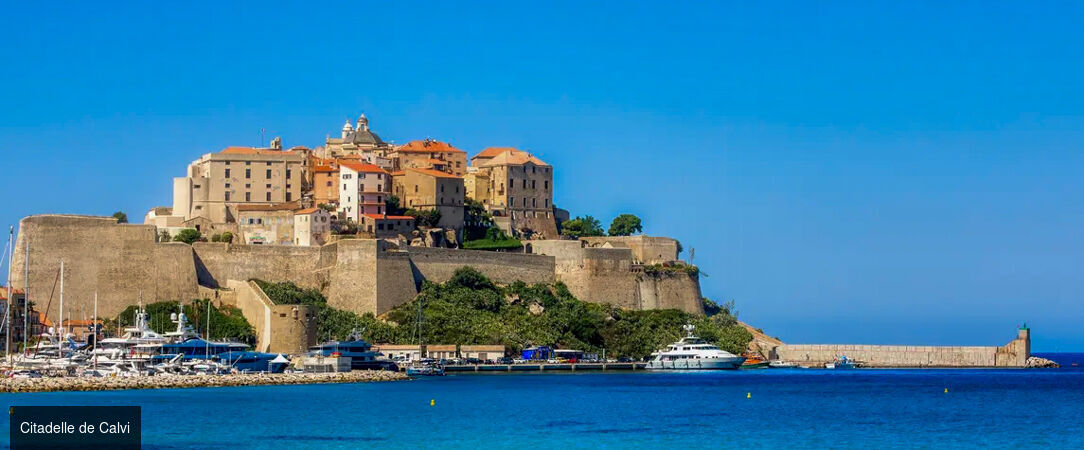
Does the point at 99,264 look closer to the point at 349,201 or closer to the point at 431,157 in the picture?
the point at 349,201

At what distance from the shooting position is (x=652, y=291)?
220ft

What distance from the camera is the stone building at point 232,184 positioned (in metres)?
64.4

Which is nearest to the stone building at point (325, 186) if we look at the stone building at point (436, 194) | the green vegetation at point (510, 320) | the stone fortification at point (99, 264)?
the stone building at point (436, 194)

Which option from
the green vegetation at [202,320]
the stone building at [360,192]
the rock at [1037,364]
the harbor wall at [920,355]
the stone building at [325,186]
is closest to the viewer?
the green vegetation at [202,320]

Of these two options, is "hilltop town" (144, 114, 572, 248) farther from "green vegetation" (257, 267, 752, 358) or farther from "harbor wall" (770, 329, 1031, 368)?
"harbor wall" (770, 329, 1031, 368)

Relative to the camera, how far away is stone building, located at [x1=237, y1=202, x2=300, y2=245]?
2458 inches

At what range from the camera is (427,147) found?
7269 centimetres

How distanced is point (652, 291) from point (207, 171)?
17369mm

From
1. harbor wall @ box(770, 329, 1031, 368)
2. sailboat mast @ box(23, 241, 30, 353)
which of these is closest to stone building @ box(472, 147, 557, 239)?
harbor wall @ box(770, 329, 1031, 368)

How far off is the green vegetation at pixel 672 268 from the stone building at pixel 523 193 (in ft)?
16.5

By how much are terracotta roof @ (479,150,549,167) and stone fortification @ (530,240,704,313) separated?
4.95 m

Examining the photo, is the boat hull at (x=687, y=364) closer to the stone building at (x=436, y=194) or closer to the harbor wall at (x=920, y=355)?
the stone building at (x=436, y=194)

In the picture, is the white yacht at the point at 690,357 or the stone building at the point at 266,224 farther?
the stone building at the point at 266,224

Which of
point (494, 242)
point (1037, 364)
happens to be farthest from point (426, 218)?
point (1037, 364)
